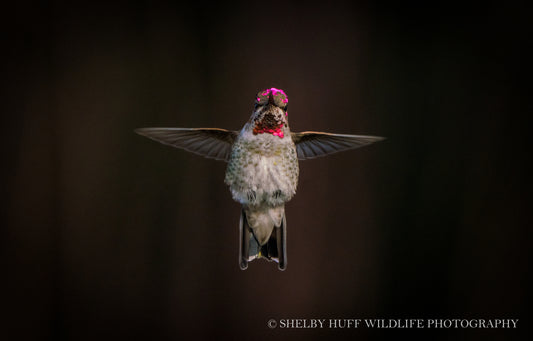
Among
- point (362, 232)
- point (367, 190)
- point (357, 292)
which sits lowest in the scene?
point (357, 292)

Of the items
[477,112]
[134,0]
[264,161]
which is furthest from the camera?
[477,112]

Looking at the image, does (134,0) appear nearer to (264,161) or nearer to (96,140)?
(96,140)

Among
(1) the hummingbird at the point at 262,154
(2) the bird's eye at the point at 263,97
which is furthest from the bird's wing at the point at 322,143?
(2) the bird's eye at the point at 263,97

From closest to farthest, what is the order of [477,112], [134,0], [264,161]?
[264,161], [134,0], [477,112]

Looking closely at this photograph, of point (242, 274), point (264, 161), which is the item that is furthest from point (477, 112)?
point (242, 274)

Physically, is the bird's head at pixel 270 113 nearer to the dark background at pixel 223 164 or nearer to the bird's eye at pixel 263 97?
the bird's eye at pixel 263 97

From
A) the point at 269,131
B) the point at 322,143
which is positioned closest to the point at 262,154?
the point at 269,131

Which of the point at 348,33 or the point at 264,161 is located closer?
the point at 264,161
